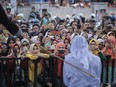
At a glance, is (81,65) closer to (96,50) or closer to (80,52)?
(80,52)

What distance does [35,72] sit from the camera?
862 cm

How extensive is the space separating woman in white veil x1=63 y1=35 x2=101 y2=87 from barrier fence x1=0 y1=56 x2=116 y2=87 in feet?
5.50

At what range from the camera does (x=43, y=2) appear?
30344 mm

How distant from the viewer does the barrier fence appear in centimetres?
860

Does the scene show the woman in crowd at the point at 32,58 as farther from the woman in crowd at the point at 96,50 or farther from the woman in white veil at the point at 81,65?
the woman in white veil at the point at 81,65

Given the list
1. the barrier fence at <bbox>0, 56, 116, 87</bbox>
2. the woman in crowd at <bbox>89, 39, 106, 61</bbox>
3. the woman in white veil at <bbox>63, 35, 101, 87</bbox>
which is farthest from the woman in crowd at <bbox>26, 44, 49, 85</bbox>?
the woman in white veil at <bbox>63, 35, 101, 87</bbox>

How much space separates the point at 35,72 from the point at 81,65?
1891mm

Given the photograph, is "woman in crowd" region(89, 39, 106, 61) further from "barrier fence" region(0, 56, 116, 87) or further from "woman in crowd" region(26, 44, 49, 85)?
"woman in crowd" region(26, 44, 49, 85)

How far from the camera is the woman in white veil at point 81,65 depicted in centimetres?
691

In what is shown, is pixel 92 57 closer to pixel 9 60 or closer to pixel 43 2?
pixel 9 60

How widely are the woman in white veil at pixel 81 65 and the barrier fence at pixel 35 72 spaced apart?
66.0 inches

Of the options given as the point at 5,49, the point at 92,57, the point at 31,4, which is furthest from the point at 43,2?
the point at 92,57

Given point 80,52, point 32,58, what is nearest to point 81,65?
point 80,52

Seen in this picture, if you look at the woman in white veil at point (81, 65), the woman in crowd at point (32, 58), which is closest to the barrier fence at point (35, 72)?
the woman in crowd at point (32, 58)
